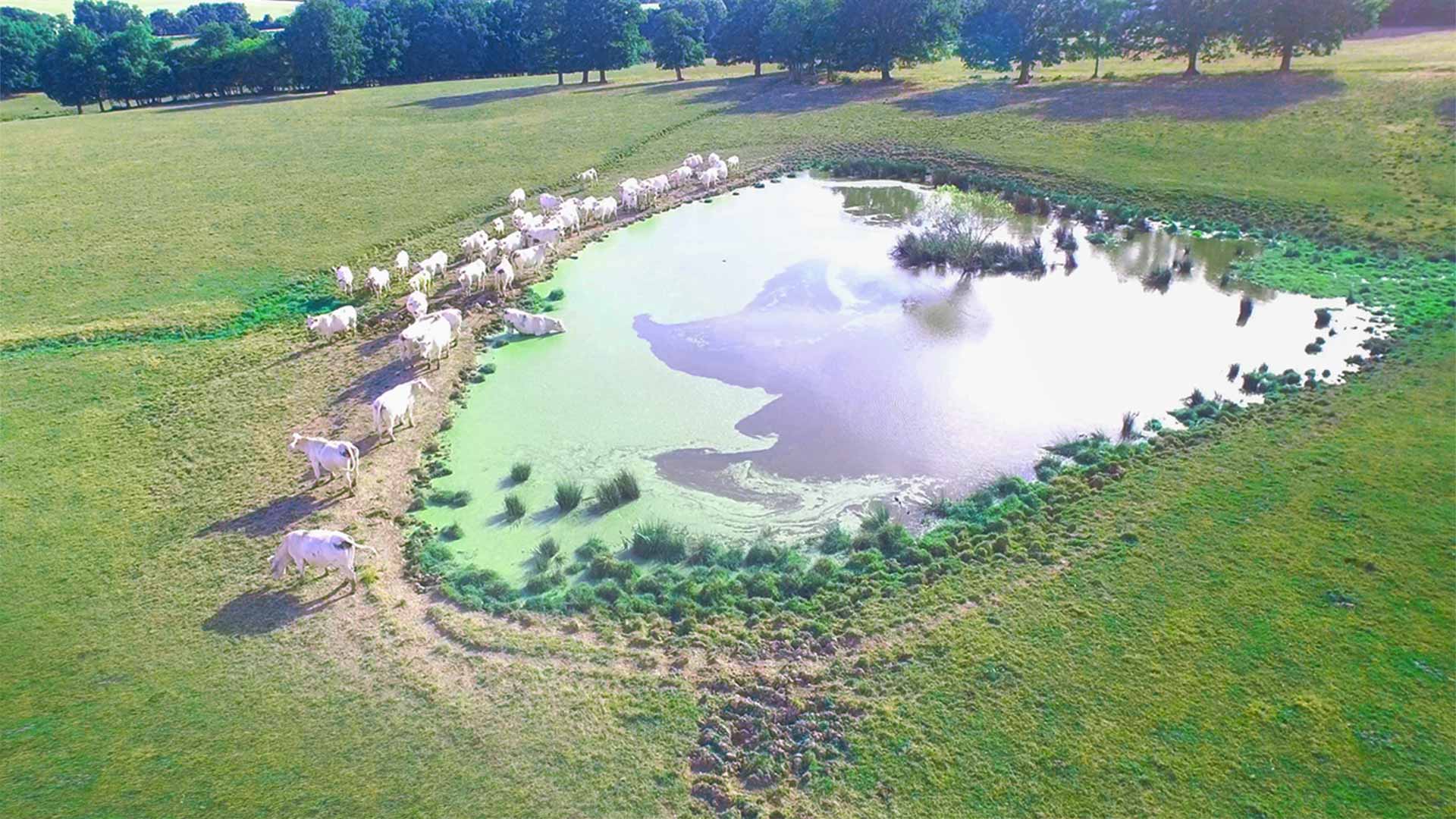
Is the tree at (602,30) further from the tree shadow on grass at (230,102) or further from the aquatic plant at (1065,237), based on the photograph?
the aquatic plant at (1065,237)

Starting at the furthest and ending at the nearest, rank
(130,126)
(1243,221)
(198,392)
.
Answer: (130,126) → (1243,221) → (198,392)

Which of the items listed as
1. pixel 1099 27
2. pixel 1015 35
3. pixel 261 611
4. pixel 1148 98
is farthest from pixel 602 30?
pixel 261 611

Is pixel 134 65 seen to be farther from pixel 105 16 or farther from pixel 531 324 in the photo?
pixel 531 324

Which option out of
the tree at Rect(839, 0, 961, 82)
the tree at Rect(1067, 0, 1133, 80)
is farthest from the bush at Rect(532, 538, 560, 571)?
the tree at Rect(839, 0, 961, 82)

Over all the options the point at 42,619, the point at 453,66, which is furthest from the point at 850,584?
the point at 453,66

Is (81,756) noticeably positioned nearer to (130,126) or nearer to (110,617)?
(110,617)
